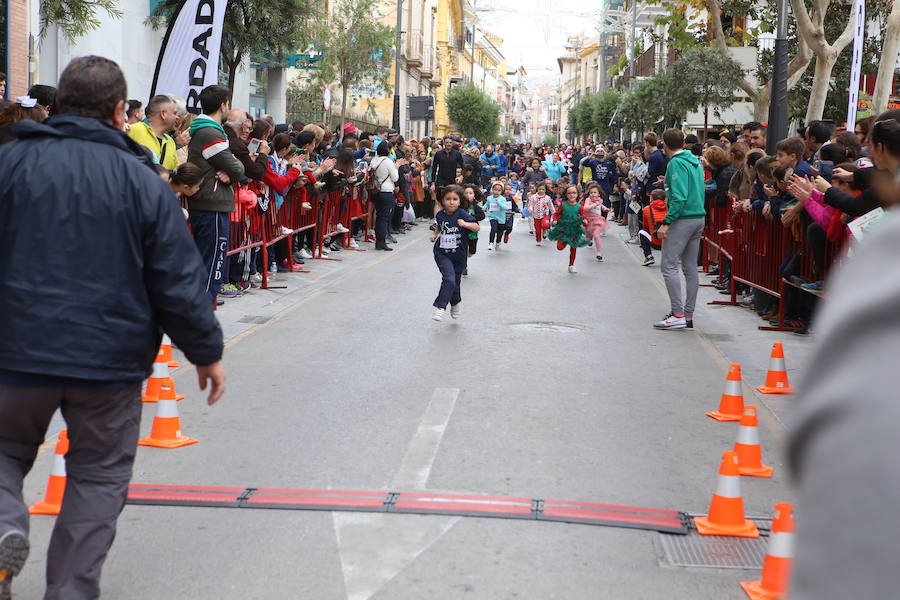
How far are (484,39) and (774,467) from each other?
427 feet

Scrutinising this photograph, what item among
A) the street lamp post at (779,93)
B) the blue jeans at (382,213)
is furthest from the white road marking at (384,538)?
the blue jeans at (382,213)

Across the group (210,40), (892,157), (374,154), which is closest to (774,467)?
(892,157)

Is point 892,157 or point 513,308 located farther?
point 513,308

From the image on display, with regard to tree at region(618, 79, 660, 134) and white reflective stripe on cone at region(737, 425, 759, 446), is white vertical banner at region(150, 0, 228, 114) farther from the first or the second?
tree at region(618, 79, 660, 134)

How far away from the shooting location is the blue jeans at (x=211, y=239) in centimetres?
1042

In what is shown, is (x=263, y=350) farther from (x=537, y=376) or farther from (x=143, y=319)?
(x=143, y=319)

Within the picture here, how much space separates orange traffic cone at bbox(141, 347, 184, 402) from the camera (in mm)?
6930

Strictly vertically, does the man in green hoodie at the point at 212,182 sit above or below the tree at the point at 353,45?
below

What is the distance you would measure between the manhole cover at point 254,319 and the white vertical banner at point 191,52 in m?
2.33

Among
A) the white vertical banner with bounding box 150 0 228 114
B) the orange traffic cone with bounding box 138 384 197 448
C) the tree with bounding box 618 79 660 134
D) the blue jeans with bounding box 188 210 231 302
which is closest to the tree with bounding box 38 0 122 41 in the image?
the white vertical banner with bounding box 150 0 228 114

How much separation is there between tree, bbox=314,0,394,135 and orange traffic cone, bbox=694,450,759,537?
115ft

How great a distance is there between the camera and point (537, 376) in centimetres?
880

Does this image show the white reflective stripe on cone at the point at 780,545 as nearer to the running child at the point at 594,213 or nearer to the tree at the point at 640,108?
the running child at the point at 594,213

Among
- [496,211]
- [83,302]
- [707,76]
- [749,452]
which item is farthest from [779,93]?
[83,302]
